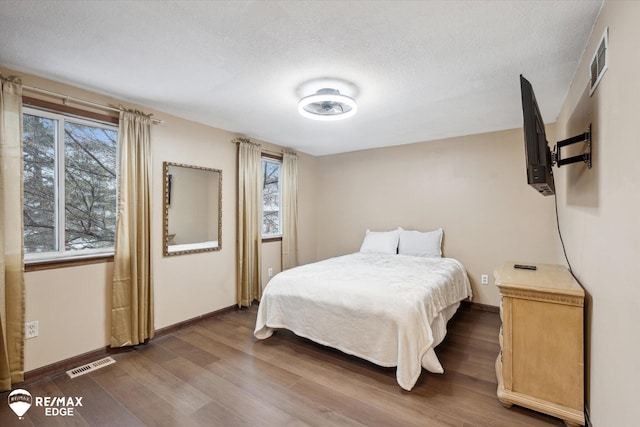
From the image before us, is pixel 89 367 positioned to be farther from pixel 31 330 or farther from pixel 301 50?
pixel 301 50

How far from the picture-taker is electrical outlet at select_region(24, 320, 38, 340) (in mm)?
2140

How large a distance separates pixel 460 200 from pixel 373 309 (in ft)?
7.86

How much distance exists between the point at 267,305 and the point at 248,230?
1258mm

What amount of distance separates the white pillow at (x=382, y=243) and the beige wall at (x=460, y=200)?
0.26 metres

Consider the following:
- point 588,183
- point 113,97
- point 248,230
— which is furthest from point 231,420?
point 113,97

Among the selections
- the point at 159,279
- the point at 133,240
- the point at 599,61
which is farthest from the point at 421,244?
the point at 133,240

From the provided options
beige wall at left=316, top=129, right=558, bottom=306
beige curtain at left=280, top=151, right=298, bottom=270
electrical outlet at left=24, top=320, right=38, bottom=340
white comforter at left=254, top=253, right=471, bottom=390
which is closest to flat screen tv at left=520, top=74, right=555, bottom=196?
white comforter at left=254, top=253, right=471, bottom=390

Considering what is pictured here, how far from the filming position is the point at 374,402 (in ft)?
6.24

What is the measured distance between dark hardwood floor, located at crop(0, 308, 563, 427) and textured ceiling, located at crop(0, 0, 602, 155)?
2.28 m

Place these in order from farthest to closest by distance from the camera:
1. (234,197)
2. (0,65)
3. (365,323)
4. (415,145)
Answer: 1. (415,145)
2. (234,197)
3. (365,323)
4. (0,65)

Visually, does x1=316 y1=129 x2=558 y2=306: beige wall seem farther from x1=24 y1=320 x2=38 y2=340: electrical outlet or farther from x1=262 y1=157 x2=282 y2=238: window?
x1=24 y1=320 x2=38 y2=340: electrical outlet

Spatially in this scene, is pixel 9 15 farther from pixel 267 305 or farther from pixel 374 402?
pixel 374 402

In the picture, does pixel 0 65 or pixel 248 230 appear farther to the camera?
pixel 248 230

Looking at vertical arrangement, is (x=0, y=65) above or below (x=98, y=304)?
above
